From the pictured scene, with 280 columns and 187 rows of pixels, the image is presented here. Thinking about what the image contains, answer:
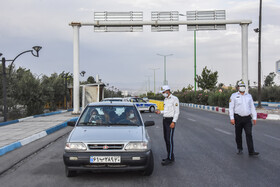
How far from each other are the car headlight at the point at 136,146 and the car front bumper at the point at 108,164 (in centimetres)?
8

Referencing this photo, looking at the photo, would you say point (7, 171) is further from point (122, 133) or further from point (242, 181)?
point (242, 181)

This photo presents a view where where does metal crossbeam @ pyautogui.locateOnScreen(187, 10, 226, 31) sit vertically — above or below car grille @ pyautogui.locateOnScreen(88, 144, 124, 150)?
above

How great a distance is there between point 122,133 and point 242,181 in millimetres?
2194

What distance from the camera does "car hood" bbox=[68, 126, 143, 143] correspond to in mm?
5383

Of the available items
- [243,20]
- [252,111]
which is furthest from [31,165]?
[243,20]

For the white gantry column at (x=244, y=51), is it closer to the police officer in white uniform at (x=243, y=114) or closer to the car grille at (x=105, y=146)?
the police officer in white uniform at (x=243, y=114)

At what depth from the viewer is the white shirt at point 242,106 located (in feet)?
25.5

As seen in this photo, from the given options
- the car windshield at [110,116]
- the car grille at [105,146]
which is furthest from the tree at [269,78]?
the car grille at [105,146]

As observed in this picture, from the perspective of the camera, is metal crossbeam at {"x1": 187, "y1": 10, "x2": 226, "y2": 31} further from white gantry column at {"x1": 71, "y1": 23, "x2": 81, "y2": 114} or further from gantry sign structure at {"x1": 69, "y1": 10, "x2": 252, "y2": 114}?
white gantry column at {"x1": 71, "y1": 23, "x2": 81, "y2": 114}

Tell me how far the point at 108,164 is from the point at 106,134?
574 millimetres

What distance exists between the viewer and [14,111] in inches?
958

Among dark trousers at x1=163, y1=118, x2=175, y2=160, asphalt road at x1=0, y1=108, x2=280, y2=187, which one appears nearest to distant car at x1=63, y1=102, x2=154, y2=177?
asphalt road at x1=0, y1=108, x2=280, y2=187

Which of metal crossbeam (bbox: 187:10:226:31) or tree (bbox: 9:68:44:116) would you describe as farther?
tree (bbox: 9:68:44:116)

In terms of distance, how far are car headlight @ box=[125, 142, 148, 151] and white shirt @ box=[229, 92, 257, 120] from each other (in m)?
3.24
